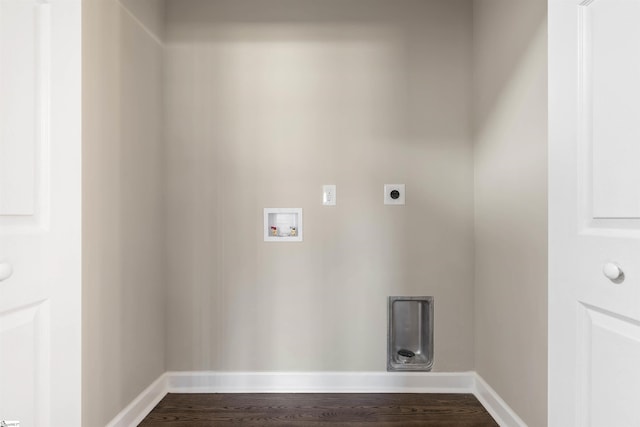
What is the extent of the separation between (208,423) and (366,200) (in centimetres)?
137

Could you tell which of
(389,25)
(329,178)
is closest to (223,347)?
(329,178)

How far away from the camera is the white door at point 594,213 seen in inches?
31.9

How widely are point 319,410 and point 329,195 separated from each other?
112 cm

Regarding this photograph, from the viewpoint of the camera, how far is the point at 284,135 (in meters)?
1.98

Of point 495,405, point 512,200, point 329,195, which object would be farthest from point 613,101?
point 495,405

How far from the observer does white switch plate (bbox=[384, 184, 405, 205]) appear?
198 cm

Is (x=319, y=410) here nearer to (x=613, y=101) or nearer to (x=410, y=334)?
(x=410, y=334)

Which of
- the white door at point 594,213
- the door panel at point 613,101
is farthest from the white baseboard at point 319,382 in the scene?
the door panel at point 613,101

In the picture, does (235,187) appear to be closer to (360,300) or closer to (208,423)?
(360,300)
